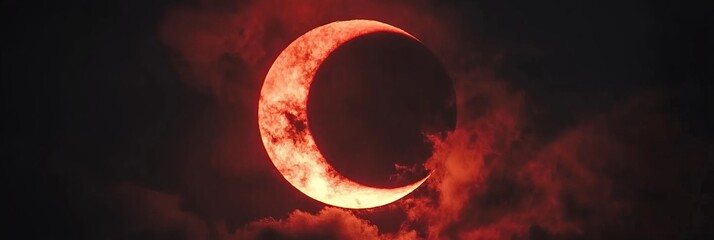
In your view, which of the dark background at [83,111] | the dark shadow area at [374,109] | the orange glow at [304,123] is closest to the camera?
the dark shadow area at [374,109]

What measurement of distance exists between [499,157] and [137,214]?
5504mm

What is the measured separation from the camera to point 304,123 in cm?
702

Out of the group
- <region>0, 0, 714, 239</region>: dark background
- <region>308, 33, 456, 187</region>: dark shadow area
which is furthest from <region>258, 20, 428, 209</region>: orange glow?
<region>0, 0, 714, 239</region>: dark background

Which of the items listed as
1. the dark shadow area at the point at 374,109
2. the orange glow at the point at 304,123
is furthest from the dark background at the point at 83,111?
the dark shadow area at the point at 374,109

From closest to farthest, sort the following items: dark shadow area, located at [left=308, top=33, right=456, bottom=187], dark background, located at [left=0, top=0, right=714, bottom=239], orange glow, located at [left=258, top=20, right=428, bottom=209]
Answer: dark shadow area, located at [left=308, top=33, right=456, bottom=187], orange glow, located at [left=258, top=20, right=428, bottom=209], dark background, located at [left=0, top=0, right=714, bottom=239]

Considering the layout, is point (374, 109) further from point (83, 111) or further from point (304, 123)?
point (83, 111)

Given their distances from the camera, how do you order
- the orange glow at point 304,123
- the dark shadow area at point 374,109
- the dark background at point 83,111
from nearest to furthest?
the dark shadow area at point 374,109
the orange glow at point 304,123
the dark background at point 83,111

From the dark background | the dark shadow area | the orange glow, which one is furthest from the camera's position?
the dark background

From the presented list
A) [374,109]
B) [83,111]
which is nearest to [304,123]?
[374,109]

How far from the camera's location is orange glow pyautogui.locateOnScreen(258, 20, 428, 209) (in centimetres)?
714

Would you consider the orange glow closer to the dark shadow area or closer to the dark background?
the dark shadow area

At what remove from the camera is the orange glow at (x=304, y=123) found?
714cm

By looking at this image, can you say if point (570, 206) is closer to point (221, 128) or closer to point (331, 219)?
point (331, 219)

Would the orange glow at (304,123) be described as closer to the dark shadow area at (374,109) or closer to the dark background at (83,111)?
the dark shadow area at (374,109)
